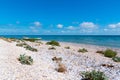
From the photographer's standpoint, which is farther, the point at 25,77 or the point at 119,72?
the point at 119,72

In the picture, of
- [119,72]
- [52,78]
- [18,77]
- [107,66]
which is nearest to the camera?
[18,77]

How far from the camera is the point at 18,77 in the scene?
29.7 feet

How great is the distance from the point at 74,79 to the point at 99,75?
131 cm

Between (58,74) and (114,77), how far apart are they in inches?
123

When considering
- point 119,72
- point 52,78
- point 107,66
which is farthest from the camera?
point 107,66

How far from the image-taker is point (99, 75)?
33.0 ft

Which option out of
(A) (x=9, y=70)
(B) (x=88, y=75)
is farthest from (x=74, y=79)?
(A) (x=9, y=70)

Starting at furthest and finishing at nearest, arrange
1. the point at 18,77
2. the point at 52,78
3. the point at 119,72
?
1. the point at 119,72
2. the point at 52,78
3. the point at 18,77

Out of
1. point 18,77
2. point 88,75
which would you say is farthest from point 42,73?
point 88,75

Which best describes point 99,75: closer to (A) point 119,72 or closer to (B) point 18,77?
(A) point 119,72

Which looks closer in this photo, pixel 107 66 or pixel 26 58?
pixel 26 58

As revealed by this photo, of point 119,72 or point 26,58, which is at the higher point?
point 26,58

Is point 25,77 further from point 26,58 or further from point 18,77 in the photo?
point 26,58

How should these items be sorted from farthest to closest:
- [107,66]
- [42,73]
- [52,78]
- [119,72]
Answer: [107,66] < [119,72] < [42,73] < [52,78]
